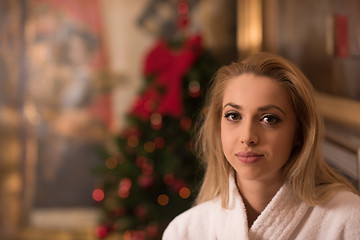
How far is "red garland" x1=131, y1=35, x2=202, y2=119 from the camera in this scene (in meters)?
2.68

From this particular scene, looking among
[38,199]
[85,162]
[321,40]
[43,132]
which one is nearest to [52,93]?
[43,132]

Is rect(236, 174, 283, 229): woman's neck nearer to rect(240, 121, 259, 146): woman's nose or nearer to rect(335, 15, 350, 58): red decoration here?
rect(240, 121, 259, 146): woman's nose

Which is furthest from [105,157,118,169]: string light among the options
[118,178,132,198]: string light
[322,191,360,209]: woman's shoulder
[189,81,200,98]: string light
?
[322,191,360,209]: woman's shoulder

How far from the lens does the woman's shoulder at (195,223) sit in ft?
3.86

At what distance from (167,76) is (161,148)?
49cm

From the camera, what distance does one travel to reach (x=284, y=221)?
1074mm

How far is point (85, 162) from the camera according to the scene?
3604 millimetres

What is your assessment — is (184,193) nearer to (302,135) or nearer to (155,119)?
(155,119)

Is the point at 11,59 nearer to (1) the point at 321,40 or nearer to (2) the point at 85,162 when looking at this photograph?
(2) the point at 85,162

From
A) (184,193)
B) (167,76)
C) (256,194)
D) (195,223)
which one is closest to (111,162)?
(184,193)

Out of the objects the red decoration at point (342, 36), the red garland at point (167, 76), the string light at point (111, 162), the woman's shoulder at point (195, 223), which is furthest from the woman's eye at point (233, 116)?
the string light at point (111, 162)

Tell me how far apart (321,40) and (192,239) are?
3.60 feet

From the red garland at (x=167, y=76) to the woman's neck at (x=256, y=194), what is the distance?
1537 mm

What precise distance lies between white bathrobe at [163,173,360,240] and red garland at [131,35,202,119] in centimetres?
153
